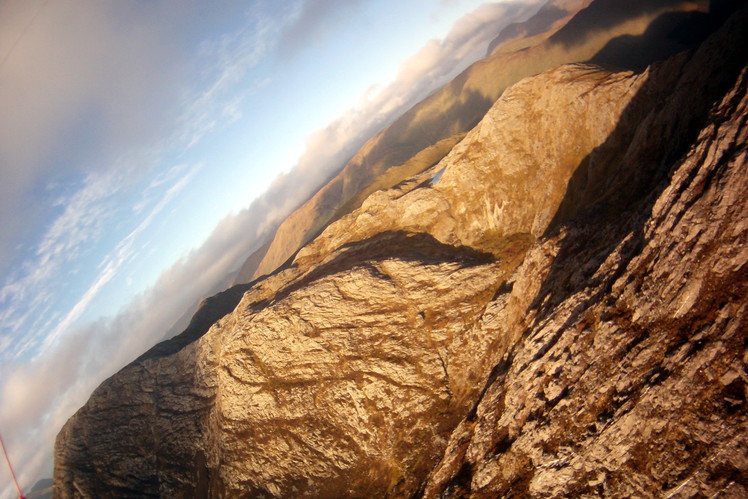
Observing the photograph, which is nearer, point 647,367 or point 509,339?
point 647,367

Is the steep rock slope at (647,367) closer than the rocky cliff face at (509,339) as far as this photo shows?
Yes

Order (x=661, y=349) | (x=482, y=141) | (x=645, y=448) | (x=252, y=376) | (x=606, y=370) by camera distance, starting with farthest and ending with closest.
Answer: (x=482, y=141) < (x=252, y=376) < (x=606, y=370) < (x=661, y=349) < (x=645, y=448)

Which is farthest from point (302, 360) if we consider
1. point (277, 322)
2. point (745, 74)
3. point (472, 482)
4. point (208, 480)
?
point (745, 74)

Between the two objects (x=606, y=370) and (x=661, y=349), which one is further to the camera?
(x=606, y=370)

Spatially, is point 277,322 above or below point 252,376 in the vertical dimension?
above

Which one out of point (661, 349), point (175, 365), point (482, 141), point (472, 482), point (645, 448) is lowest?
point (472, 482)

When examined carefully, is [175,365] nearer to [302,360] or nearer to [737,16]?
[302,360]

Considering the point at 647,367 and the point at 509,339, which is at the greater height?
the point at 647,367

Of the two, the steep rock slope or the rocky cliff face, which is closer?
the steep rock slope
